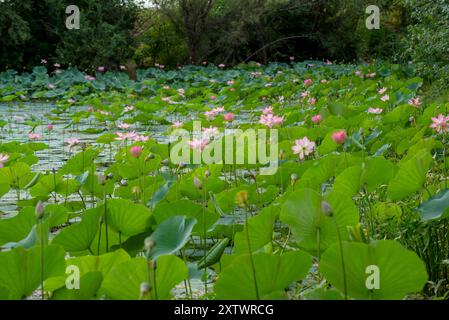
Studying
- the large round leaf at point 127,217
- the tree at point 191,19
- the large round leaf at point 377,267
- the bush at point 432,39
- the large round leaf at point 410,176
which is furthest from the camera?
the tree at point 191,19

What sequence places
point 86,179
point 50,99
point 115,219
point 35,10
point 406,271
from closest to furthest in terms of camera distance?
point 406,271 → point 115,219 → point 86,179 → point 50,99 → point 35,10

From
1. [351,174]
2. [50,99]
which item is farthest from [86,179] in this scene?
[50,99]

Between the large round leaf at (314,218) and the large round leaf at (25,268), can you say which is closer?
the large round leaf at (25,268)

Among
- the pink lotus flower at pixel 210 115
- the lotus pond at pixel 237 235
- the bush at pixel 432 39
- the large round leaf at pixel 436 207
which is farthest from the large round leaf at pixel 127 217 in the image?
the bush at pixel 432 39

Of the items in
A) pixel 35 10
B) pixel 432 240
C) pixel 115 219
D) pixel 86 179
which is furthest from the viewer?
pixel 35 10

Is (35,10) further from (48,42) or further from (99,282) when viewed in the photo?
(99,282)

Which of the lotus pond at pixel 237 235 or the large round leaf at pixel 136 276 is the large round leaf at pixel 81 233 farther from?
the large round leaf at pixel 136 276

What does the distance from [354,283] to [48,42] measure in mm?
11689

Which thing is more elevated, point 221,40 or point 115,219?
point 221,40

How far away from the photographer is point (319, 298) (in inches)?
40.1

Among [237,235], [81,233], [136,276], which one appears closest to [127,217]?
[81,233]

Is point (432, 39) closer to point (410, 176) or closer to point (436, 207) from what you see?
point (410, 176)

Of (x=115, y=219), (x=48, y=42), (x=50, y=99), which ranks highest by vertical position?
(x=48, y=42)

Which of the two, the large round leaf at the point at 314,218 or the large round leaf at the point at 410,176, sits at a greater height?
the large round leaf at the point at 410,176
